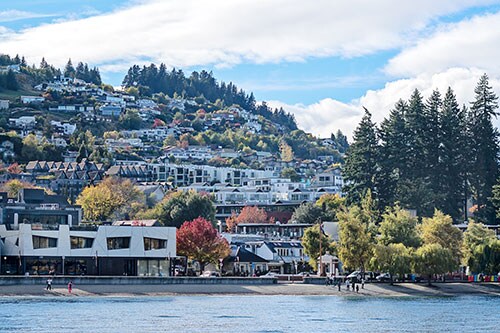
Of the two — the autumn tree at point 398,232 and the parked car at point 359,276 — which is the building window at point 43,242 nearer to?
the parked car at point 359,276

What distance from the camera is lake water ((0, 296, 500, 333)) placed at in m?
66.9

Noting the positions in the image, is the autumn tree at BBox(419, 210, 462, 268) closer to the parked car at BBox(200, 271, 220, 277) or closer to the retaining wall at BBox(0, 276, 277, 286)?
the retaining wall at BBox(0, 276, 277, 286)

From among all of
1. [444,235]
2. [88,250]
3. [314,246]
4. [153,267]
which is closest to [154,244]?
[153,267]

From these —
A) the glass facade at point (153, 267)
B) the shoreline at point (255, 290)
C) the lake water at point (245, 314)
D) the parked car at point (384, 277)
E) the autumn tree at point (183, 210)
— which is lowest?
the lake water at point (245, 314)

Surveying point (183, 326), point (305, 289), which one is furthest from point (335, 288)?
point (183, 326)

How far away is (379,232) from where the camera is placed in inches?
4828

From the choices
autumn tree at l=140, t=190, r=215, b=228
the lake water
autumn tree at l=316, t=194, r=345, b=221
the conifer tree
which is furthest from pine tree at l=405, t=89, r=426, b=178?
the lake water

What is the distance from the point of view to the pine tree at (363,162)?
14912cm

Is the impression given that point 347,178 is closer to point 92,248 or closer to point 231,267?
point 231,267

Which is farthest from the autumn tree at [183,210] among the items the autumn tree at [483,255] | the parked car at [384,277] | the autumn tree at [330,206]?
the autumn tree at [483,255]

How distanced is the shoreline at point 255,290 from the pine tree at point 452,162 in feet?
119

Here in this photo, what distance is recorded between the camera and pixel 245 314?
76.6 meters

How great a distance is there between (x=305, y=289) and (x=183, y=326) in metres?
36.1

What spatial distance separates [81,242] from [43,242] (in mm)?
3669
